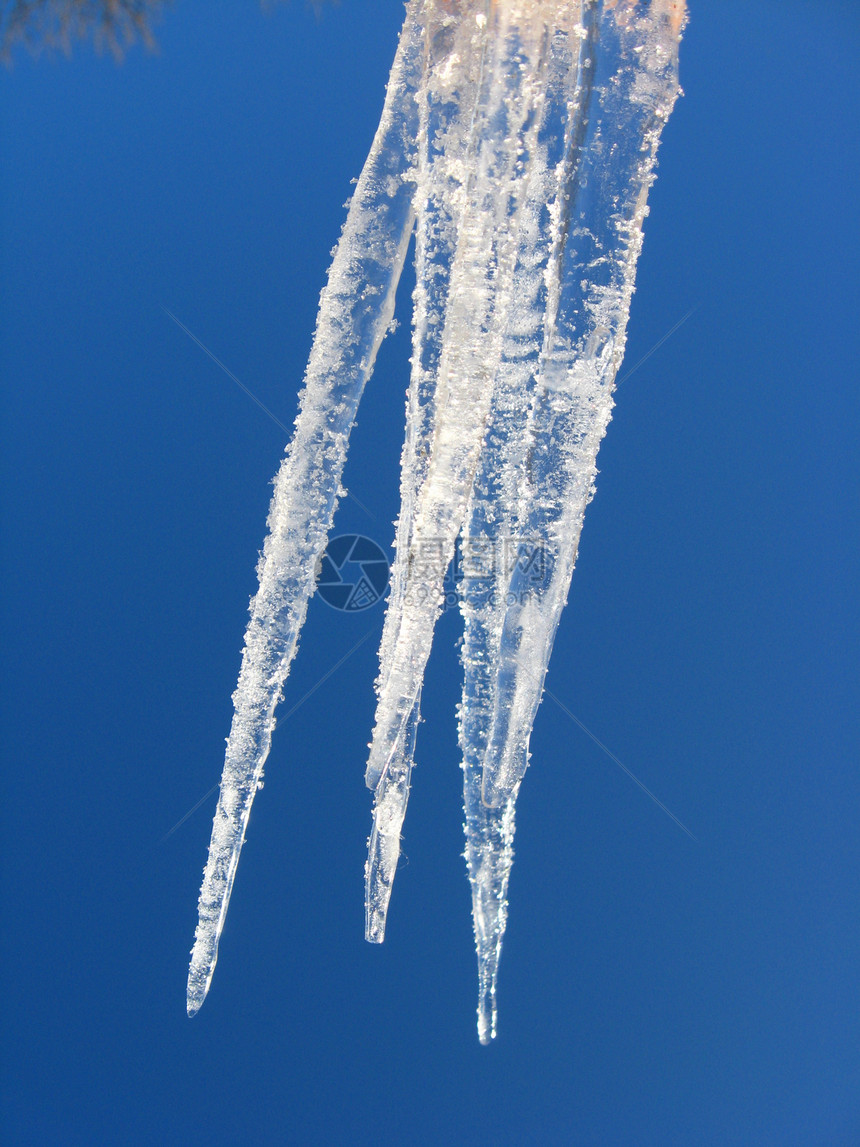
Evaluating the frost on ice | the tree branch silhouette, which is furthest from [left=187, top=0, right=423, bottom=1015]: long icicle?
the tree branch silhouette

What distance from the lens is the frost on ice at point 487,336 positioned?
0.73 metres

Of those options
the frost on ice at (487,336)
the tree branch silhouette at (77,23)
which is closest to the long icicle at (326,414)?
the frost on ice at (487,336)

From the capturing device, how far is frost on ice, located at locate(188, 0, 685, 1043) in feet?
2.39

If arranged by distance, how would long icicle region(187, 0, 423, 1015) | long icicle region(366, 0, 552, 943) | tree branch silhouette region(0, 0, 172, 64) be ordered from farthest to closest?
1. tree branch silhouette region(0, 0, 172, 64)
2. long icicle region(187, 0, 423, 1015)
3. long icicle region(366, 0, 552, 943)

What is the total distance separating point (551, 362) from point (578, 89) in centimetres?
33

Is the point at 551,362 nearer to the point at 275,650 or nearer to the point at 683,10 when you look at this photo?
the point at 683,10

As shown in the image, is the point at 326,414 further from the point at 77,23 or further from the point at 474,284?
the point at 77,23

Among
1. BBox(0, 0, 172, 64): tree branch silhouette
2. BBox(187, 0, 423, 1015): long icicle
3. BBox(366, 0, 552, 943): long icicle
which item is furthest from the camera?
BBox(0, 0, 172, 64): tree branch silhouette

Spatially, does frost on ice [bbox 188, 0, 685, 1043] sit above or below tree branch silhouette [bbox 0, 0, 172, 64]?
below

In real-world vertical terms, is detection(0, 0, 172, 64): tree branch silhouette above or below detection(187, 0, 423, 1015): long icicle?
above

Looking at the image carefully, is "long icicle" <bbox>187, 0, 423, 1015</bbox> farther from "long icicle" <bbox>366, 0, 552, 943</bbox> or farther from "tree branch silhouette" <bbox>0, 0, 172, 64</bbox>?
"tree branch silhouette" <bbox>0, 0, 172, 64</bbox>

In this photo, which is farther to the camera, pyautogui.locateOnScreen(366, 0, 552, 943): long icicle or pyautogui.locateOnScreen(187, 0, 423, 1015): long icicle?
pyautogui.locateOnScreen(187, 0, 423, 1015): long icicle

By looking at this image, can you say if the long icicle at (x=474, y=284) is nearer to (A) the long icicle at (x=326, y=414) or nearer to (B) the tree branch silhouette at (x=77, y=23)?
(A) the long icicle at (x=326, y=414)

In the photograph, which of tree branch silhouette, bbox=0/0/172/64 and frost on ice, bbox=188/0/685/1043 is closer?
frost on ice, bbox=188/0/685/1043
